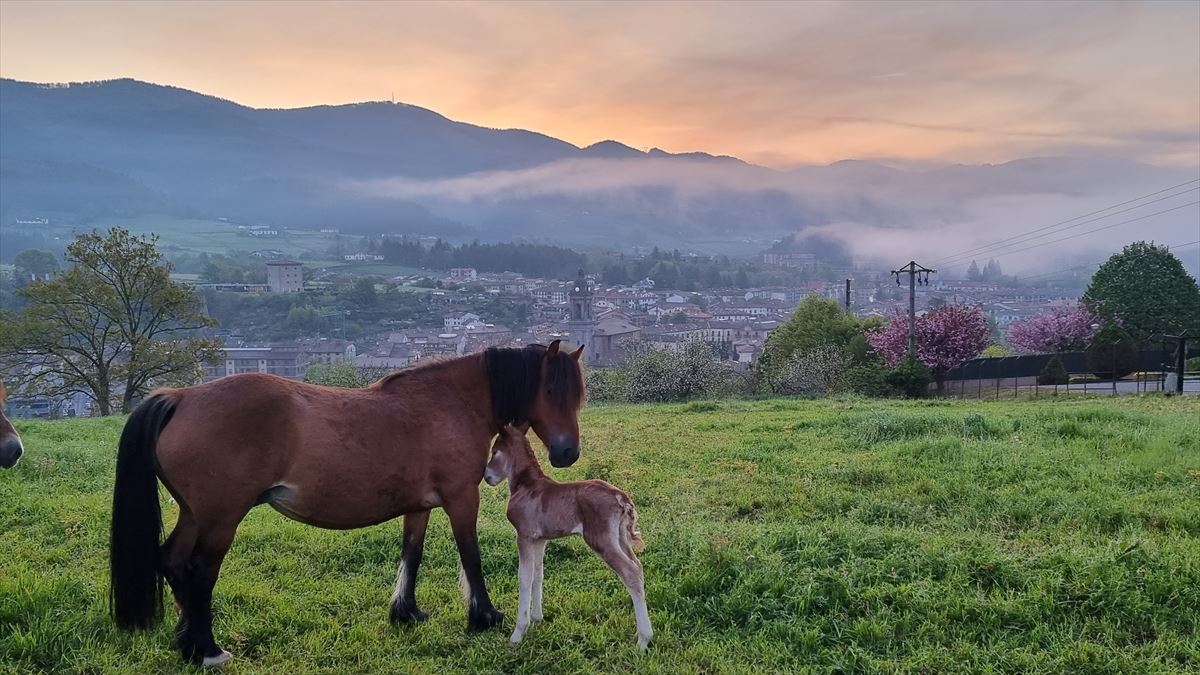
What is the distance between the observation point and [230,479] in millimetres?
3729

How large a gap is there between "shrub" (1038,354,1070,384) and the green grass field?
80.2ft

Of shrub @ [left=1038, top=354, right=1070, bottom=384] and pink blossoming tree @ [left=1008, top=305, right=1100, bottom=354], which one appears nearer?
shrub @ [left=1038, top=354, right=1070, bottom=384]

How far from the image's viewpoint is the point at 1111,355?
1233 inches

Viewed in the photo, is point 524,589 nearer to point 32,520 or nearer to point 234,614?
point 234,614

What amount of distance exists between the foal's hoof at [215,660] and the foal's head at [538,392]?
210 cm

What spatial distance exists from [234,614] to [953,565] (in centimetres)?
507

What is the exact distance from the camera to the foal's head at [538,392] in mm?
4633

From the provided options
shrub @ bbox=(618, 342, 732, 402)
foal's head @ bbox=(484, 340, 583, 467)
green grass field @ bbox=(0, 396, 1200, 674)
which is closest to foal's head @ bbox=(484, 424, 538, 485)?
foal's head @ bbox=(484, 340, 583, 467)

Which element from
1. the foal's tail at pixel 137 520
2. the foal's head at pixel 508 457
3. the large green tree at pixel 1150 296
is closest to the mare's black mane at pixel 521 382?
the foal's head at pixel 508 457

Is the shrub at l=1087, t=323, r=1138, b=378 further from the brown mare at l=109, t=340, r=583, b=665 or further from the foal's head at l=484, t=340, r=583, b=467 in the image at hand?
the brown mare at l=109, t=340, r=583, b=665

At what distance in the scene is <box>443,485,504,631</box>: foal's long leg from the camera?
14.2 ft

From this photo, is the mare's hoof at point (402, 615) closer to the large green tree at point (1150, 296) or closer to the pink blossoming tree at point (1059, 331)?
the large green tree at point (1150, 296)

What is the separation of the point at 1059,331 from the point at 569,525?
4387 cm

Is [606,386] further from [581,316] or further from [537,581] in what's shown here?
[537,581]
